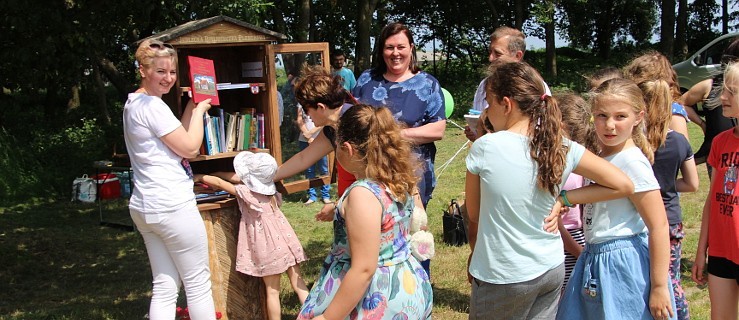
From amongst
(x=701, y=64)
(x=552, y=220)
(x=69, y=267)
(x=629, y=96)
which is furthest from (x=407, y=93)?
(x=701, y=64)

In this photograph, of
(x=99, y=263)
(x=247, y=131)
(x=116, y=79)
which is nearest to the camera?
(x=247, y=131)

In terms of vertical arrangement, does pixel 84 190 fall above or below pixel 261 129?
below

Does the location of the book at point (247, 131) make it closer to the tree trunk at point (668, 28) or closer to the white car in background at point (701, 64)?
the white car in background at point (701, 64)

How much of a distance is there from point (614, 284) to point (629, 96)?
0.74m

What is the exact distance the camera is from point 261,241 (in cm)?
404

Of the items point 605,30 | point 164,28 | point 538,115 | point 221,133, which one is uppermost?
point 605,30

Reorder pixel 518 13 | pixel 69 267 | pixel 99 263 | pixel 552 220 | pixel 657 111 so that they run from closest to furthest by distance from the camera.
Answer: pixel 552 220 < pixel 657 111 < pixel 69 267 < pixel 99 263 < pixel 518 13

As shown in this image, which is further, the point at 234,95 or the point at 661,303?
the point at 234,95

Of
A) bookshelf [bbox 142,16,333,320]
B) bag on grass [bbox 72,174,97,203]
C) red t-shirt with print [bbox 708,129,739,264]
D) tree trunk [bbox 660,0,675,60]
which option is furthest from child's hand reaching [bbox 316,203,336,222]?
tree trunk [bbox 660,0,675,60]

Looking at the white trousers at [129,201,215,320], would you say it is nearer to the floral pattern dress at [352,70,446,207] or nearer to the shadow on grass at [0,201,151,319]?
the floral pattern dress at [352,70,446,207]

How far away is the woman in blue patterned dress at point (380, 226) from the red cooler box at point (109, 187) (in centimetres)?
814

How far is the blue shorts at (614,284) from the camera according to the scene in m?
2.57

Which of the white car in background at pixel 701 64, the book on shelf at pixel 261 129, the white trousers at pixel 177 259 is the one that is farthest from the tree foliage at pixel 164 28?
the white car in background at pixel 701 64

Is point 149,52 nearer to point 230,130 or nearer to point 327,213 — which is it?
point 230,130
